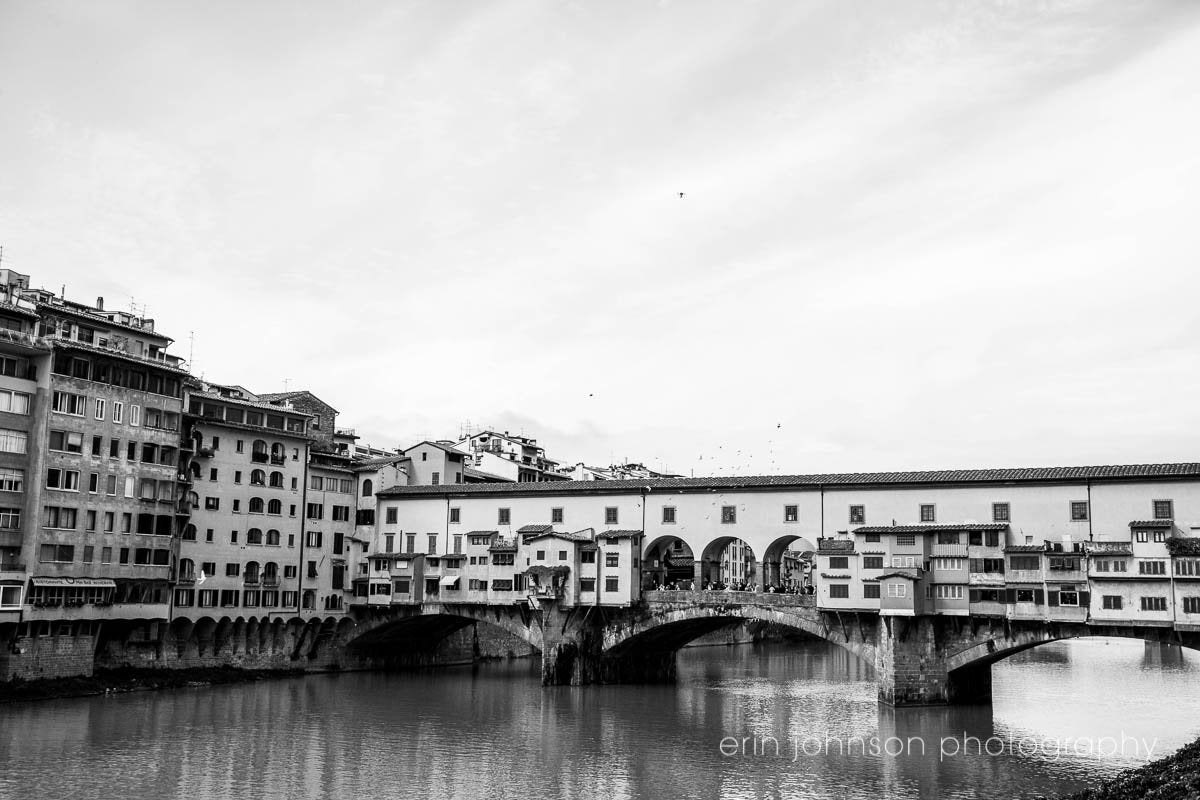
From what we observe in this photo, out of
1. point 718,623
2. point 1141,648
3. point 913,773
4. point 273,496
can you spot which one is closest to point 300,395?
point 273,496

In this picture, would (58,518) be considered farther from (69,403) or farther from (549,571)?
(549,571)

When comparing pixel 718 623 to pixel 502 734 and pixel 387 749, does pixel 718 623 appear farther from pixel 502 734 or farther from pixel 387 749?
pixel 387 749

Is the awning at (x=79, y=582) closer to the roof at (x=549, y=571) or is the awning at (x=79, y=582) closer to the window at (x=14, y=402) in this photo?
the window at (x=14, y=402)

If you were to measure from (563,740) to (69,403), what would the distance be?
30.3 metres

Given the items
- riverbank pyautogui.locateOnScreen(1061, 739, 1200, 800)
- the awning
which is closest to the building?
the awning

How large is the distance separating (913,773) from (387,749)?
66.4ft

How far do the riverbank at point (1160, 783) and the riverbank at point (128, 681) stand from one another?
45848mm

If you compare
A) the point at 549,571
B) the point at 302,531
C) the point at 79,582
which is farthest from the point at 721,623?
the point at 79,582

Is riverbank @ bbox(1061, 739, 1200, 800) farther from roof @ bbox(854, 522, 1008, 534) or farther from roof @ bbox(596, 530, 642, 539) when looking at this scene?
roof @ bbox(596, 530, 642, 539)

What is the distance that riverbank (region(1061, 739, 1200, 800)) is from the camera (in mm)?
24828

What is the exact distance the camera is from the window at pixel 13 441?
53562mm

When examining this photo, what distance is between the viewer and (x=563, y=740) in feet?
154

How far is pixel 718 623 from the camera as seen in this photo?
67000 mm

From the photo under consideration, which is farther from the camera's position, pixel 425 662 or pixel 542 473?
pixel 542 473
